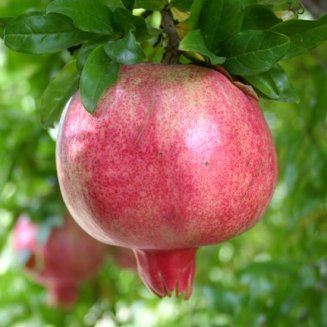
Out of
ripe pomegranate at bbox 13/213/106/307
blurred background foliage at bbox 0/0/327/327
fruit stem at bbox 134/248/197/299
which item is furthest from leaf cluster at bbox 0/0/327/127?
ripe pomegranate at bbox 13/213/106/307

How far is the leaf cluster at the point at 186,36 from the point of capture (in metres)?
0.94

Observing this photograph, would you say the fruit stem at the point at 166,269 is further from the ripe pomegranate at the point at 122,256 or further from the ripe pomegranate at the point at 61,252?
the ripe pomegranate at the point at 122,256

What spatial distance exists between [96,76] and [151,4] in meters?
0.17

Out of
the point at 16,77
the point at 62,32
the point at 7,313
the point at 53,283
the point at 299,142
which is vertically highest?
the point at 62,32

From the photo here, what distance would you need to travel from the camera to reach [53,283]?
7.69 feet

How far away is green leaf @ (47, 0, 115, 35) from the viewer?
93 cm

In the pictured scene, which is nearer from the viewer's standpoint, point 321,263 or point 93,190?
point 93,190

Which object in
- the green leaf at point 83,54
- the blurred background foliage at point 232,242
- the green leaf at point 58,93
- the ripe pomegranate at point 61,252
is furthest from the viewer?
the ripe pomegranate at point 61,252

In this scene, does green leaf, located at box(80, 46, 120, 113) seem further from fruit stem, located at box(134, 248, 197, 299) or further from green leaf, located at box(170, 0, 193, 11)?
fruit stem, located at box(134, 248, 197, 299)

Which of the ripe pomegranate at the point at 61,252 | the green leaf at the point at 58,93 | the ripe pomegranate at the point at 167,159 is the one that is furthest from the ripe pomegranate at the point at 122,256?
the ripe pomegranate at the point at 167,159

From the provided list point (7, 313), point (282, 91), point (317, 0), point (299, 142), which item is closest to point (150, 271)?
point (282, 91)

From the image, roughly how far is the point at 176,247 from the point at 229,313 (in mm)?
1218

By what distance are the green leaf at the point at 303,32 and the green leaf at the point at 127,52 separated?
0.19 metres

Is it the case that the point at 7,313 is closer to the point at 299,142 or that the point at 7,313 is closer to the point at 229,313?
the point at 229,313
